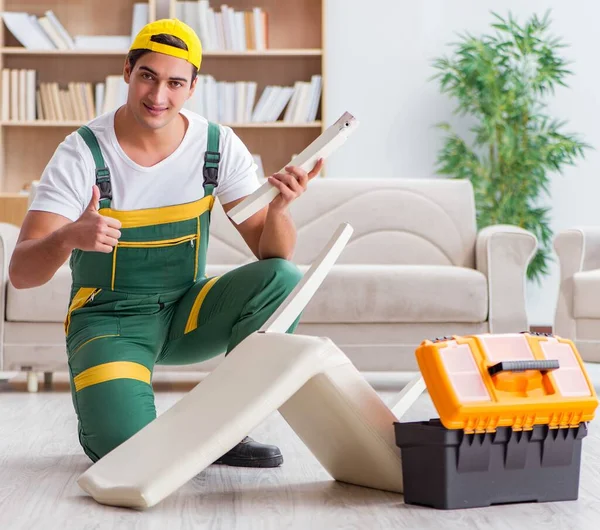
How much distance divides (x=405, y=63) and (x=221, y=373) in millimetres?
3942

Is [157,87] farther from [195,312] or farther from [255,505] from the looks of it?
[255,505]

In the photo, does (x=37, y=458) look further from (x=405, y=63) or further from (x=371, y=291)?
(x=405, y=63)

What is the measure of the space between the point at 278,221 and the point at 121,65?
3.57 meters

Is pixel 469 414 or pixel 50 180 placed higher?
pixel 50 180

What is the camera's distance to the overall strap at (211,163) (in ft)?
6.76

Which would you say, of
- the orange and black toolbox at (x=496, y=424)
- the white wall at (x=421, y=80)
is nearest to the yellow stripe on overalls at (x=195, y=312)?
the orange and black toolbox at (x=496, y=424)

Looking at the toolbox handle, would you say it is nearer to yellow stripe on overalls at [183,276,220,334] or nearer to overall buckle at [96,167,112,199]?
yellow stripe on overalls at [183,276,220,334]

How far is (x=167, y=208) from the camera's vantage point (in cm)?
202

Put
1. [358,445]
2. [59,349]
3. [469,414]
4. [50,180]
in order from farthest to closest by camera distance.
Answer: [59,349]
[50,180]
[358,445]
[469,414]

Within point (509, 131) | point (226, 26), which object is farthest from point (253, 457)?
point (226, 26)

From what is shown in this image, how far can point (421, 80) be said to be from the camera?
5.36 m

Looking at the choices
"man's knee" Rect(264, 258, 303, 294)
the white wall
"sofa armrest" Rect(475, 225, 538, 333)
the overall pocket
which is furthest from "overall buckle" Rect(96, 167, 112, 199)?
the white wall

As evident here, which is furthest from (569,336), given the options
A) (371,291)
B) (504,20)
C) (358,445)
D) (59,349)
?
(504,20)

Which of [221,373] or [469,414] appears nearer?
[469,414]
